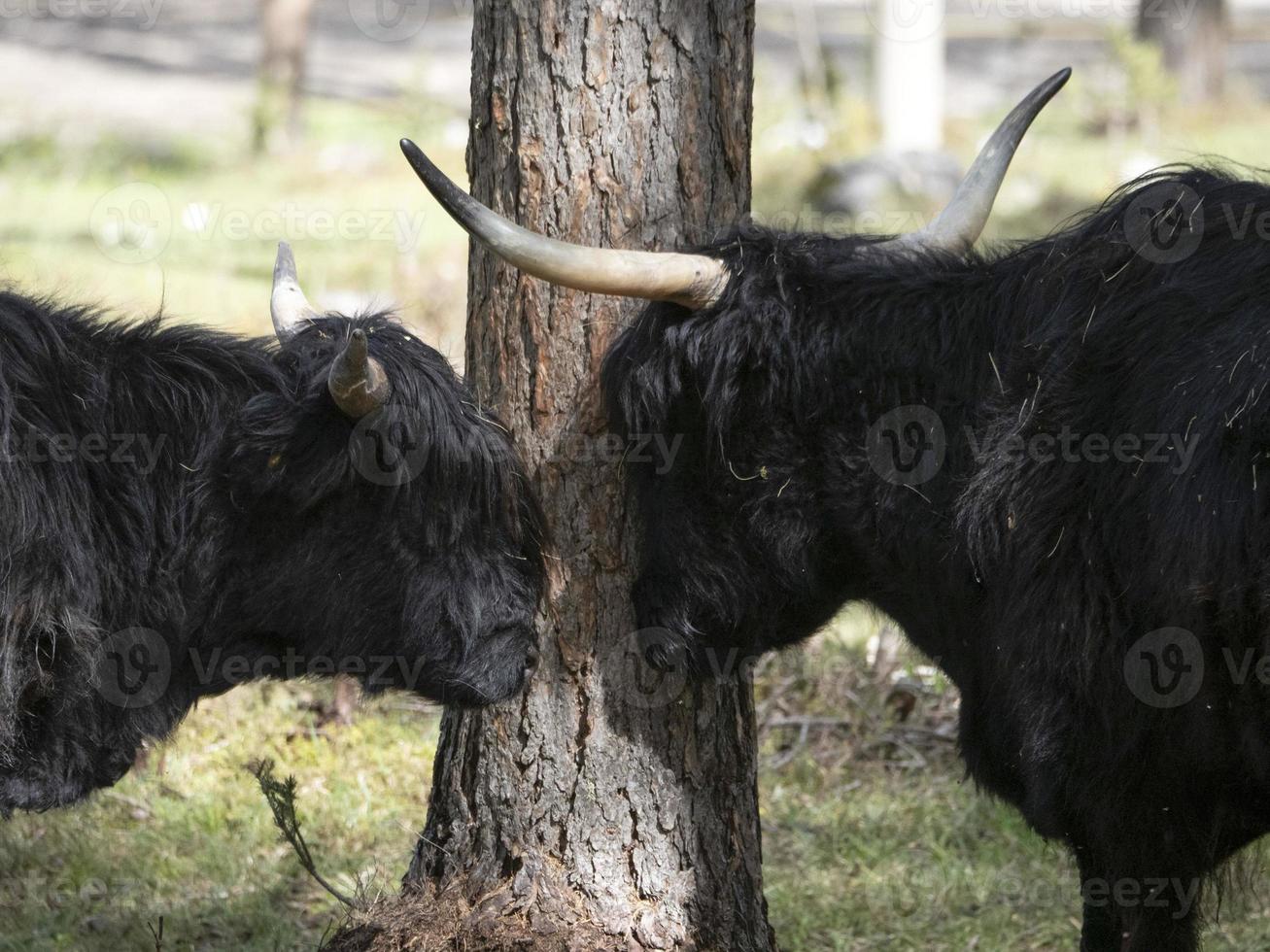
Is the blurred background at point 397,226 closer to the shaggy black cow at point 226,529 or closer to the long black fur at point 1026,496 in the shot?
the shaggy black cow at point 226,529

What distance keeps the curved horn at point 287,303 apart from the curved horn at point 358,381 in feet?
1.43

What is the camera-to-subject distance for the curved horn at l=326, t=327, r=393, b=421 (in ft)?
10.8

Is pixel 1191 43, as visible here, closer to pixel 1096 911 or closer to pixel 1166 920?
pixel 1096 911

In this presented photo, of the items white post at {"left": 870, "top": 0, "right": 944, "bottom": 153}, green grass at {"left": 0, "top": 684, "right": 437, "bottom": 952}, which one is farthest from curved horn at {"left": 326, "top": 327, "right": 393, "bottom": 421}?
white post at {"left": 870, "top": 0, "right": 944, "bottom": 153}

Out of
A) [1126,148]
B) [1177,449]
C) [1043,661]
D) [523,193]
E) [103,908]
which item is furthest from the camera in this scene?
[1126,148]

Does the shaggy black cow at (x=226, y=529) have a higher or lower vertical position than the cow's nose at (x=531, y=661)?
higher

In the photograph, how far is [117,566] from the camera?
3572mm

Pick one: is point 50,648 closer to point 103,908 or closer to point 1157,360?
point 103,908

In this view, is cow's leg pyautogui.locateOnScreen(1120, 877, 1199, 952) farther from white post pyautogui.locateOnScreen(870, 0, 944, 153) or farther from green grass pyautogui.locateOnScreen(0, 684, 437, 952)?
white post pyautogui.locateOnScreen(870, 0, 944, 153)

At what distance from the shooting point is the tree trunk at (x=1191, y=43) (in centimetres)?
1798

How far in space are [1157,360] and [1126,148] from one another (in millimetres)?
12651

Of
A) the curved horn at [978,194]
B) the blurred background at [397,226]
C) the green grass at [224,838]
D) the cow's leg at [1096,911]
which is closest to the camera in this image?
the cow's leg at [1096,911]

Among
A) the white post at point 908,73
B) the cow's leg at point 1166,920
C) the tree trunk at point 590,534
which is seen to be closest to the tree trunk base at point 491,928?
the tree trunk at point 590,534

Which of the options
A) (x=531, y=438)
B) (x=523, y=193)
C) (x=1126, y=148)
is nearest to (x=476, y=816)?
(x=531, y=438)
